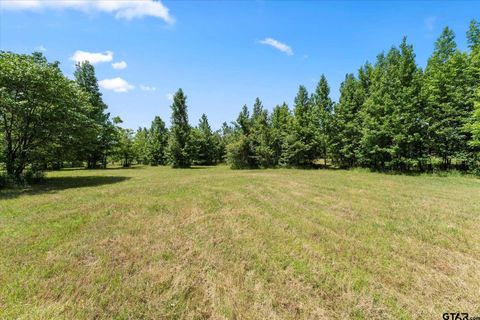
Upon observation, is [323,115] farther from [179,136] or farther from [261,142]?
[179,136]

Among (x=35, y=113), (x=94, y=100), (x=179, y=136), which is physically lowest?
(x=35, y=113)

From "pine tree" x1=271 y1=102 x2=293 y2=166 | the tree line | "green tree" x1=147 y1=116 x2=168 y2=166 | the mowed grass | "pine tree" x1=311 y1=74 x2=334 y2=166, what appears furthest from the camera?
"green tree" x1=147 y1=116 x2=168 y2=166

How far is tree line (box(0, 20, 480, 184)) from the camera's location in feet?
45.9

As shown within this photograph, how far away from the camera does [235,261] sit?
182 inches

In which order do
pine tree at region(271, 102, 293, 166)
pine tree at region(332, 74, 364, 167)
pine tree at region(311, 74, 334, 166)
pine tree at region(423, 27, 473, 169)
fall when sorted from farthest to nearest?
pine tree at region(271, 102, 293, 166) → pine tree at region(311, 74, 334, 166) → pine tree at region(332, 74, 364, 167) → pine tree at region(423, 27, 473, 169)

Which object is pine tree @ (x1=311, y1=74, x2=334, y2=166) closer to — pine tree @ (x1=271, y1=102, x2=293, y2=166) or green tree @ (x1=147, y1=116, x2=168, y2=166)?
pine tree @ (x1=271, y1=102, x2=293, y2=166)

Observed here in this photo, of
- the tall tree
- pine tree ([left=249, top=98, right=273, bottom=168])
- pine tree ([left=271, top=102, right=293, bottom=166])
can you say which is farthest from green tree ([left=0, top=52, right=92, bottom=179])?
pine tree ([left=271, top=102, right=293, bottom=166])

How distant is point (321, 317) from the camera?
315cm

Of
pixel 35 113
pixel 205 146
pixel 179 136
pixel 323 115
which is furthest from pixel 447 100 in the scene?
pixel 205 146

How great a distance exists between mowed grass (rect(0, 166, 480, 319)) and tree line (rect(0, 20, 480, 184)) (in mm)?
8455

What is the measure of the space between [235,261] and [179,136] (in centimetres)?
3506

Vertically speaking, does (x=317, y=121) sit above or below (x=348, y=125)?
above

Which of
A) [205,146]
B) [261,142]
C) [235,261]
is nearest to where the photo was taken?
[235,261]

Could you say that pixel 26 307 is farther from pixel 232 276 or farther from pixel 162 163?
pixel 162 163
